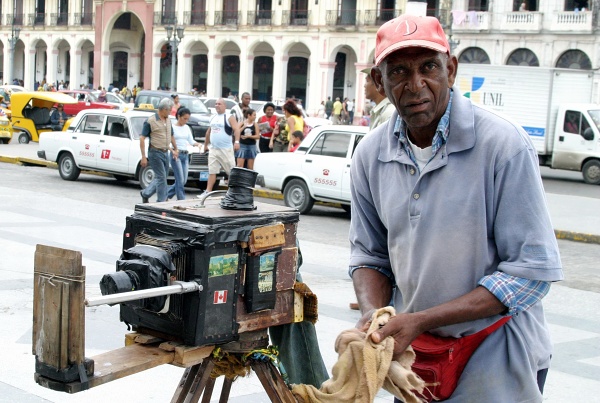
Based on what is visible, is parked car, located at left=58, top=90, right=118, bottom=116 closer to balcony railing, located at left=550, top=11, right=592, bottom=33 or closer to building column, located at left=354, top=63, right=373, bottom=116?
building column, located at left=354, top=63, right=373, bottom=116

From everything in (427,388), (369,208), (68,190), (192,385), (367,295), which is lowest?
(68,190)

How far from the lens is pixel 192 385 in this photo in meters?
3.68

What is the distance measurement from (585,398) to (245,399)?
6.88 feet

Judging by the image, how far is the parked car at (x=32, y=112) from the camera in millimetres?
27203

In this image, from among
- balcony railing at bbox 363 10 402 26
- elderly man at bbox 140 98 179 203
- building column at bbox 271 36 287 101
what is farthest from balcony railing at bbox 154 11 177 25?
elderly man at bbox 140 98 179 203

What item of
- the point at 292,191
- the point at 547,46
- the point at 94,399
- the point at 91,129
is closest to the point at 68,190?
the point at 91,129

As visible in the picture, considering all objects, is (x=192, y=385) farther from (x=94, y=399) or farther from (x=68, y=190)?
(x=68, y=190)

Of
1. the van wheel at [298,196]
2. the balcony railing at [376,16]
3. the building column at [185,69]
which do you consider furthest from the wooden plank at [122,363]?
the building column at [185,69]

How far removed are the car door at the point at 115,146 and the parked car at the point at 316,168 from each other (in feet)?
10.1

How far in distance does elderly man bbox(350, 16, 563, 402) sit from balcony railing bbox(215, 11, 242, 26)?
52454 mm

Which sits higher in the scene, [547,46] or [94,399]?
[547,46]

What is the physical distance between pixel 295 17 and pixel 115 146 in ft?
119

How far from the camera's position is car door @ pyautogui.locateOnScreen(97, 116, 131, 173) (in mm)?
17016

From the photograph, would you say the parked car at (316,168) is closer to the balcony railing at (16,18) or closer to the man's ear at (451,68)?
the man's ear at (451,68)
